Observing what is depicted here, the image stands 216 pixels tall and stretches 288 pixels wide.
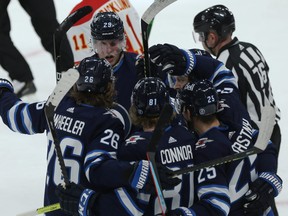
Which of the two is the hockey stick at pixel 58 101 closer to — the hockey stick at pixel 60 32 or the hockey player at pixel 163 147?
the hockey player at pixel 163 147

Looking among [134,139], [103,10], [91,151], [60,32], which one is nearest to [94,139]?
[91,151]

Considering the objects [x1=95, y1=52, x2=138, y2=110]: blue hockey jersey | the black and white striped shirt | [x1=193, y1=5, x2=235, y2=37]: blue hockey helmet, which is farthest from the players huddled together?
[x1=193, y1=5, x2=235, y2=37]: blue hockey helmet

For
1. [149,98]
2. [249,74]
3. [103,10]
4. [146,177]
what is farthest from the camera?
[103,10]

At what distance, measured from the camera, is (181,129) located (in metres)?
2.75

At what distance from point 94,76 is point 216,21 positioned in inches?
46.5

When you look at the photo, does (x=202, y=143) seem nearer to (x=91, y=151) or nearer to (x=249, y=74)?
(x=91, y=151)

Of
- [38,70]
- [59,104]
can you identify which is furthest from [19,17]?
[59,104]

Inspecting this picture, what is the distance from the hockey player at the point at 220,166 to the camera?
270 centimetres

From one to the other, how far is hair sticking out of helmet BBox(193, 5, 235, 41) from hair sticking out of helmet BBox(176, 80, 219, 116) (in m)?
0.99

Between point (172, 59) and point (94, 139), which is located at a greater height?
point (172, 59)

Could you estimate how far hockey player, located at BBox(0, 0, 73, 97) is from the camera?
5.39 meters

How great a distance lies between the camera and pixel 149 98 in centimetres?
275

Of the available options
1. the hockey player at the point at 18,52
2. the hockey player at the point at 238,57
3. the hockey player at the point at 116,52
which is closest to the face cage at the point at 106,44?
the hockey player at the point at 116,52

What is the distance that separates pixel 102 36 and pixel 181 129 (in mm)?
816
